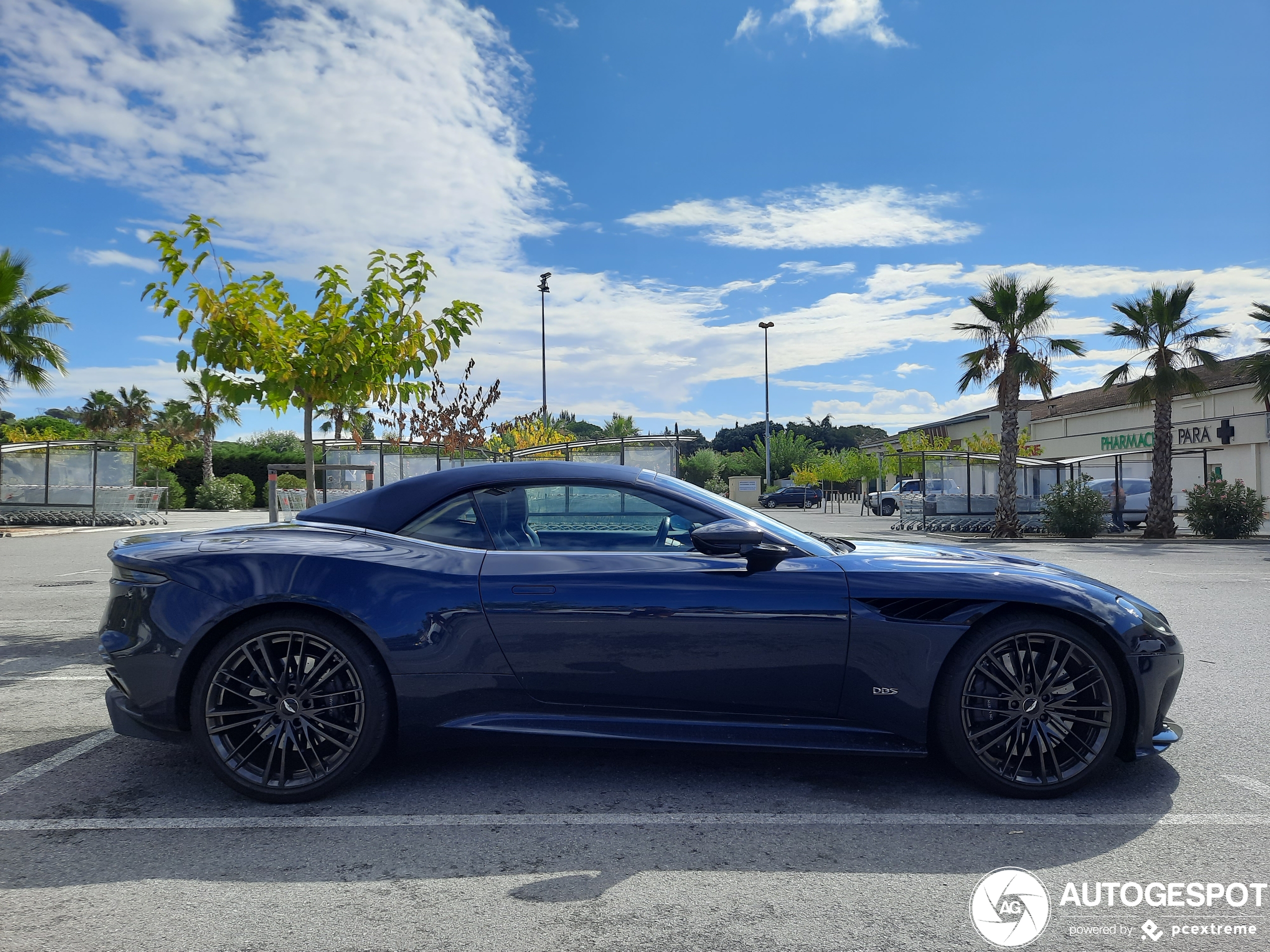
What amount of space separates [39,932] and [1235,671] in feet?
21.6

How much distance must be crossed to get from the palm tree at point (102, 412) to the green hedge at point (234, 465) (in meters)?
6.57

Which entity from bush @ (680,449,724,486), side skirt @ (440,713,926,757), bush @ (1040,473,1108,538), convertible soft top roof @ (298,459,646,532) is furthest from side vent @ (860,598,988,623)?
bush @ (680,449,724,486)

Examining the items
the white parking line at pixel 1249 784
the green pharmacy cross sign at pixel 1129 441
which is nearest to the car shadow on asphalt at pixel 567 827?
the white parking line at pixel 1249 784

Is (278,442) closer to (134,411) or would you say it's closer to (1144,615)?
(134,411)

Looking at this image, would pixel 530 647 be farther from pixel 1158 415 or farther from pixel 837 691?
pixel 1158 415

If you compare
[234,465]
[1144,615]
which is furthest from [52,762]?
[234,465]

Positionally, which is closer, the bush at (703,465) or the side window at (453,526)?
the side window at (453,526)

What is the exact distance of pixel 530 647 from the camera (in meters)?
Result: 3.46

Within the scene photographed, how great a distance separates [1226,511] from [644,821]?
961 inches

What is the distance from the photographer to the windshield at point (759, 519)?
3674 millimetres

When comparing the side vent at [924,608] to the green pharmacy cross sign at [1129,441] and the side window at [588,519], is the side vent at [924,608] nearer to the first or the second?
the side window at [588,519]

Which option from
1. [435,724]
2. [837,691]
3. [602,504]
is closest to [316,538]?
[435,724]

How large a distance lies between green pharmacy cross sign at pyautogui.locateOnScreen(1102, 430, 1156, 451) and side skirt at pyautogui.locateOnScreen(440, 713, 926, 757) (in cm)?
3796

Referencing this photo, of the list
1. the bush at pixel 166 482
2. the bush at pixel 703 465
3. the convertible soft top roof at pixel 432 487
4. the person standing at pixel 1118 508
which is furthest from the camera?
the bush at pixel 703 465
